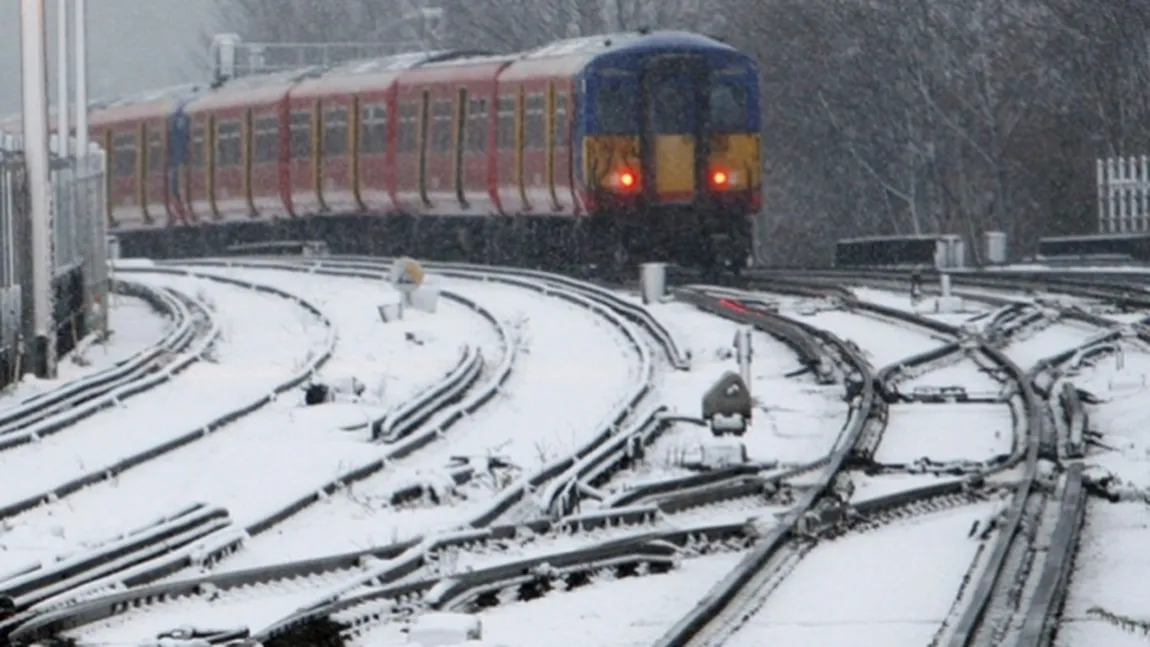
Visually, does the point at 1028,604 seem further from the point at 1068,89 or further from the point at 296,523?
the point at 1068,89

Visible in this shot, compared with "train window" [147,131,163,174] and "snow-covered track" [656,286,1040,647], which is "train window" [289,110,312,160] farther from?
"snow-covered track" [656,286,1040,647]

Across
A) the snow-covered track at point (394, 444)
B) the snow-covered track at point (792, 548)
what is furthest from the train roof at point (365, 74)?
the snow-covered track at point (792, 548)

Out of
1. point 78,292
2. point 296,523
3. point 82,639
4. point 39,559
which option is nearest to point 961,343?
point 78,292

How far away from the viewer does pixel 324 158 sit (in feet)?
130

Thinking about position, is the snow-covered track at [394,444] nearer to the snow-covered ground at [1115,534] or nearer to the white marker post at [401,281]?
the white marker post at [401,281]

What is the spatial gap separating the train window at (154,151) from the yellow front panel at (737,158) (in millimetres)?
14612

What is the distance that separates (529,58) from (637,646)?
25.7 metres

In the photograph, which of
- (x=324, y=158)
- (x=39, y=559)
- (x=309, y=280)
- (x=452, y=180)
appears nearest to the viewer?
(x=39, y=559)

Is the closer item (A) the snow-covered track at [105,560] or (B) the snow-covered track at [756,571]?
(B) the snow-covered track at [756,571]

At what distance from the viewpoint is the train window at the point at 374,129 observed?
37.4 meters

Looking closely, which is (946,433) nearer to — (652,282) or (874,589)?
(874,589)

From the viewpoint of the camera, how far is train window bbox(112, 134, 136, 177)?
45.2m

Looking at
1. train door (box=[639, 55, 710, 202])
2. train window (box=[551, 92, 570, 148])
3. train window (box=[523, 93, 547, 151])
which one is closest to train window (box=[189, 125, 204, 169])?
train window (box=[523, 93, 547, 151])

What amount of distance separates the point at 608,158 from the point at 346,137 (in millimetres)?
8159
